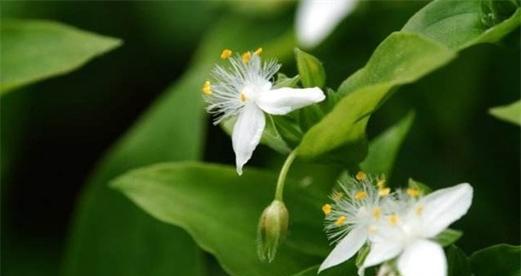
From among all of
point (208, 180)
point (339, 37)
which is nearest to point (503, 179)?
point (339, 37)

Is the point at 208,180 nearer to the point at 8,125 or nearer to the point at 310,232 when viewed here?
the point at 310,232

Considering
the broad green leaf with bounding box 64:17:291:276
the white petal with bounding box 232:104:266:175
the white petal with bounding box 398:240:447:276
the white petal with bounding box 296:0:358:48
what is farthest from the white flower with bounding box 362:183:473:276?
the white petal with bounding box 296:0:358:48

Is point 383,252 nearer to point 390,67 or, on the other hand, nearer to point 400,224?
point 400,224

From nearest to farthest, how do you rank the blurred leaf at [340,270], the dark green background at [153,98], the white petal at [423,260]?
the white petal at [423,260], the blurred leaf at [340,270], the dark green background at [153,98]

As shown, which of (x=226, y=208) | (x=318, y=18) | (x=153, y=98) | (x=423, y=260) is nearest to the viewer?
(x=423, y=260)

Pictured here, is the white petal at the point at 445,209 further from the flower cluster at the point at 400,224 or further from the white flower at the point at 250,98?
the white flower at the point at 250,98

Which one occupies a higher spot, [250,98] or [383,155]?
[250,98]

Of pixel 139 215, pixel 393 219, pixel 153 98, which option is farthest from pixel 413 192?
pixel 153 98

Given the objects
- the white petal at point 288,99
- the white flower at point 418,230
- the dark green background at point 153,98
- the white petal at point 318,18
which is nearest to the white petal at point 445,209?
the white flower at point 418,230
